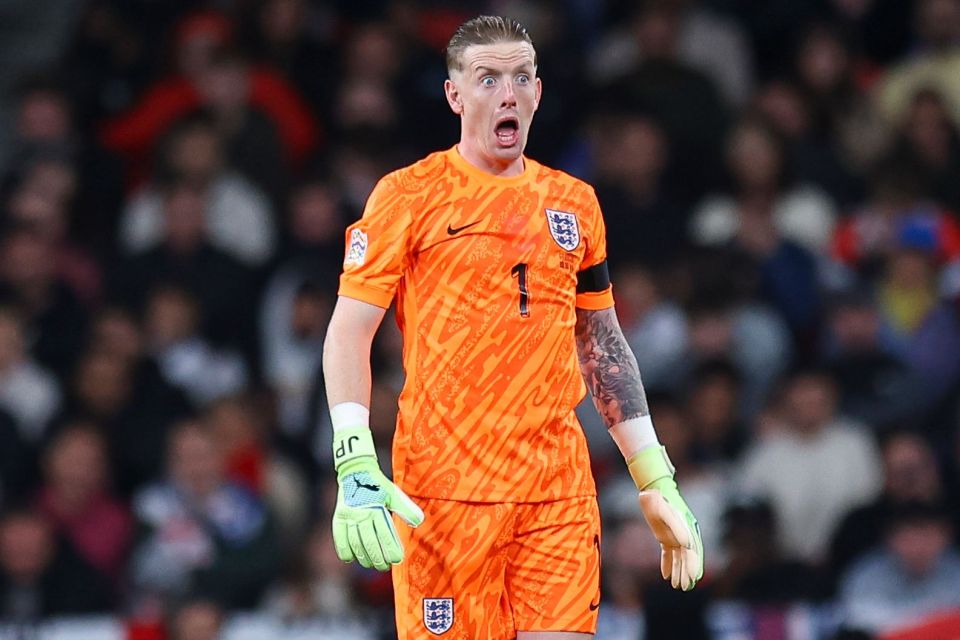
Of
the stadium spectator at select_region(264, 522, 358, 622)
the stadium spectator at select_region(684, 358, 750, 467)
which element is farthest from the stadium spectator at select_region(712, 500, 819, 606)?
the stadium spectator at select_region(264, 522, 358, 622)

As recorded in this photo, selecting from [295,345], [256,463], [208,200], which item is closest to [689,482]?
[256,463]

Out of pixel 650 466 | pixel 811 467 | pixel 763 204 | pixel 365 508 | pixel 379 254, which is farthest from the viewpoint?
pixel 763 204

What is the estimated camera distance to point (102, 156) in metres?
11.2

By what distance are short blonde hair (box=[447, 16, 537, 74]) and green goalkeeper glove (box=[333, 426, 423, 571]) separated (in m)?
1.14

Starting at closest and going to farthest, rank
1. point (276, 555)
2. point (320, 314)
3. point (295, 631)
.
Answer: point (295, 631)
point (276, 555)
point (320, 314)

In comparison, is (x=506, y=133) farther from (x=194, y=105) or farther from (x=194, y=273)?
(x=194, y=105)

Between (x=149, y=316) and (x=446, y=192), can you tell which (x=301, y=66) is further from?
(x=446, y=192)

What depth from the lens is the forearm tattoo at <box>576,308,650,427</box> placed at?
18.9 ft

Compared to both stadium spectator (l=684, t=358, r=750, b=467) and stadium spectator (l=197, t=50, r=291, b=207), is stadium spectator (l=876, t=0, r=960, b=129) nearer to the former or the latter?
stadium spectator (l=684, t=358, r=750, b=467)

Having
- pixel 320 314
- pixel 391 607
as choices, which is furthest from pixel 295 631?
pixel 320 314

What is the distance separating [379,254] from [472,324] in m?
0.34

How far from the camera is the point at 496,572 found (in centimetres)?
546

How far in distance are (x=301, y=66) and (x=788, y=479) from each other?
13.9 feet

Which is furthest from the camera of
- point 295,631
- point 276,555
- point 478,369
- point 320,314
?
point 320,314
